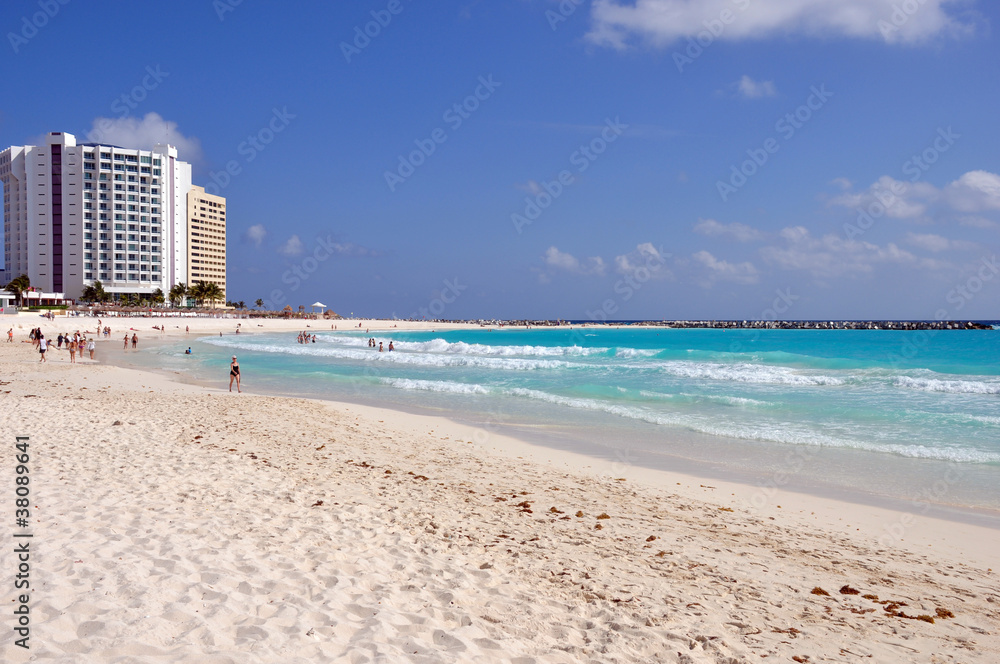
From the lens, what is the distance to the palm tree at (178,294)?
10912 cm

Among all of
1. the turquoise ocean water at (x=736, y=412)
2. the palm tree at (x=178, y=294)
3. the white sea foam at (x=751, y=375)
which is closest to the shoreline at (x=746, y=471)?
the turquoise ocean water at (x=736, y=412)

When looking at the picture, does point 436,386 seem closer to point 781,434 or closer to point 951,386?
point 781,434

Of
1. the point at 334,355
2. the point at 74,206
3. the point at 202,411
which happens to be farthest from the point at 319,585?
the point at 74,206

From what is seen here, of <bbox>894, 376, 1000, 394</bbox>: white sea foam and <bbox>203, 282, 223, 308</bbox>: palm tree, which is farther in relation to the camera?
<bbox>203, 282, 223, 308</bbox>: palm tree

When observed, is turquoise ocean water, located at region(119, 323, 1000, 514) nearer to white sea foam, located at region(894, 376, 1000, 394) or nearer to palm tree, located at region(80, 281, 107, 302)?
white sea foam, located at region(894, 376, 1000, 394)

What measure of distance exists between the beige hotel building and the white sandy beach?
6002 inches

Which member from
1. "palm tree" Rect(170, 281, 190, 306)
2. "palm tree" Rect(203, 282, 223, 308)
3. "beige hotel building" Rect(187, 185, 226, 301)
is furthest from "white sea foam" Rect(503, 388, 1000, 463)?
"beige hotel building" Rect(187, 185, 226, 301)

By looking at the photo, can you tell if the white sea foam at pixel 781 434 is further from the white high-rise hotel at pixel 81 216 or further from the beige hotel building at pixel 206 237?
the beige hotel building at pixel 206 237

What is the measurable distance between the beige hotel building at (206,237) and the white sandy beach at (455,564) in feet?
500

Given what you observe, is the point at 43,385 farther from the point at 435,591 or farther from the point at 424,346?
the point at 424,346

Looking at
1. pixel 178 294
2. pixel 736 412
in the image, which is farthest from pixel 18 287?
pixel 736 412

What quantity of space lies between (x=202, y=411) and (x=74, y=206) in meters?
123

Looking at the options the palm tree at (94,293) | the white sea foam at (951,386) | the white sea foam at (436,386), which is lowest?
the white sea foam at (436,386)

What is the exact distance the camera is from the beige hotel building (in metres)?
148
